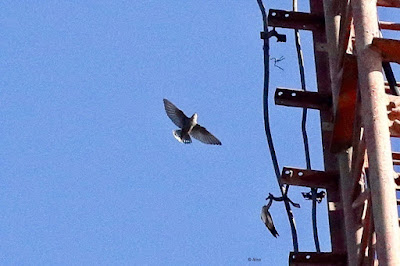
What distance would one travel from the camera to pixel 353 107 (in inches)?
317

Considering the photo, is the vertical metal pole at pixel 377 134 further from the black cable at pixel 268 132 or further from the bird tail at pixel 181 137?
the bird tail at pixel 181 137

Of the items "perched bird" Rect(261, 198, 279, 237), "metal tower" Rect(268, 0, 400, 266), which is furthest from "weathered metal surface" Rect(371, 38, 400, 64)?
"perched bird" Rect(261, 198, 279, 237)

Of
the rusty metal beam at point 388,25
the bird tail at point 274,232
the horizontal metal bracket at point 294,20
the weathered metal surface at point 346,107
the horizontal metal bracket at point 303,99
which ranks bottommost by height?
the bird tail at point 274,232

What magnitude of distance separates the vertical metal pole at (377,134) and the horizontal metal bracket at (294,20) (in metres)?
1.39

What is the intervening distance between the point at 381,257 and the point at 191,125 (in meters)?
7.51

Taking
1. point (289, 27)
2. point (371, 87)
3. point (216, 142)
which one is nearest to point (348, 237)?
point (371, 87)

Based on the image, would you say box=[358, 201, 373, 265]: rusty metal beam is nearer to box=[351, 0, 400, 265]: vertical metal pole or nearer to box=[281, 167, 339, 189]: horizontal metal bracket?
box=[351, 0, 400, 265]: vertical metal pole

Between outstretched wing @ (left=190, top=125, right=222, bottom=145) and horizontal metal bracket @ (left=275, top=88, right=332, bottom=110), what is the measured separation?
503 centimetres

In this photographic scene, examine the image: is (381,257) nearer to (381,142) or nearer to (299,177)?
(381,142)

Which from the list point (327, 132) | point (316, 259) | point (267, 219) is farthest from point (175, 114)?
point (316, 259)

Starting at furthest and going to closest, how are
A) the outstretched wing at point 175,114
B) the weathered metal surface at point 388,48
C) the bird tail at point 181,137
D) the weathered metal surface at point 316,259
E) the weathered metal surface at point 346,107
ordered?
the outstretched wing at point 175,114
the bird tail at point 181,137
the weathered metal surface at point 316,259
the weathered metal surface at point 346,107
the weathered metal surface at point 388,48

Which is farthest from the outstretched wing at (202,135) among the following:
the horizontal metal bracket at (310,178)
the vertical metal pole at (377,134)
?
the vertical metal pole at (377,134)

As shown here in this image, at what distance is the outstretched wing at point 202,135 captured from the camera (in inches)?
543

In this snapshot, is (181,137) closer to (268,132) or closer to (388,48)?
(268,132)
